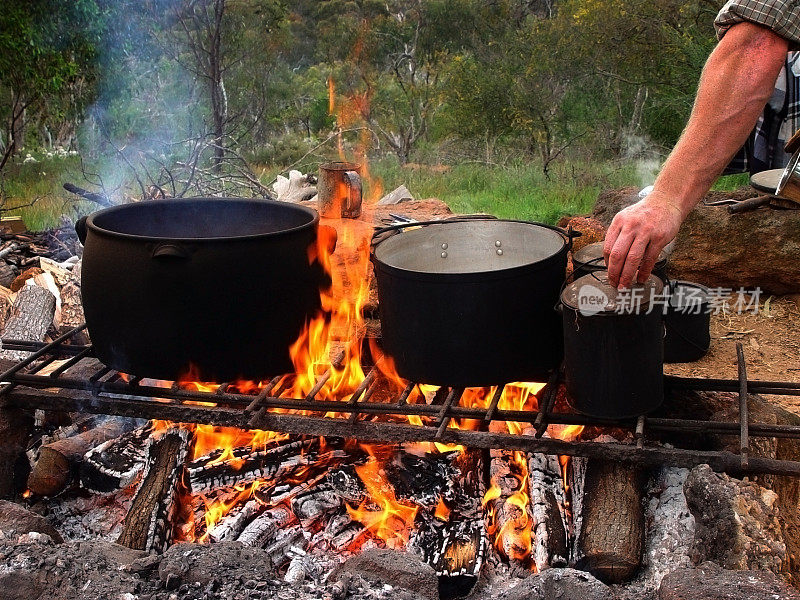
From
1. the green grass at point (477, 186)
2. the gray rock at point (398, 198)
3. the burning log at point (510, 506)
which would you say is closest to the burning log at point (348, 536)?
the burning log at point (510, 506)

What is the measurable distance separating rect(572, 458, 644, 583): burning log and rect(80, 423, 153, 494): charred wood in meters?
1.86

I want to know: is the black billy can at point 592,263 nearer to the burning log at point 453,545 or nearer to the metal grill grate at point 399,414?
the metal grill grate at point 399,414

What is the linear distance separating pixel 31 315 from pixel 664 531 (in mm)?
4130

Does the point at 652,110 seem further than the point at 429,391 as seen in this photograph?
Yes

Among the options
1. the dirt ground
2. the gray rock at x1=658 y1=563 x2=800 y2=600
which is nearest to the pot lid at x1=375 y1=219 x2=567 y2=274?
the dirt ground

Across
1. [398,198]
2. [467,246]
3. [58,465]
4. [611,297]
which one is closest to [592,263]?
[611,297]

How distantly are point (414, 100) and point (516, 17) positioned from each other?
3207 millimetres

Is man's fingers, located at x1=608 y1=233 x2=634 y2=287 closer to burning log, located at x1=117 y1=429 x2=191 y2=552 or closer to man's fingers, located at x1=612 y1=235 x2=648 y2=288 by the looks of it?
man's fingers, located at x1=612 y1=235 x2=648 y2=288

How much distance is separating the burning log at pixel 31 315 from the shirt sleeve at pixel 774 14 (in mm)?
4344

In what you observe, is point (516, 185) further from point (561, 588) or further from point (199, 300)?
point (561, 588)

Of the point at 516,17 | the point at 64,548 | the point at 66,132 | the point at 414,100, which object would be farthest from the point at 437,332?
the point at 66,132

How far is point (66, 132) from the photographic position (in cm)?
1820

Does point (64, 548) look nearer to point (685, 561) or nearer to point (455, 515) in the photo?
point (455, 515)

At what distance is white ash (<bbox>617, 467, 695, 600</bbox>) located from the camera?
105 inches
